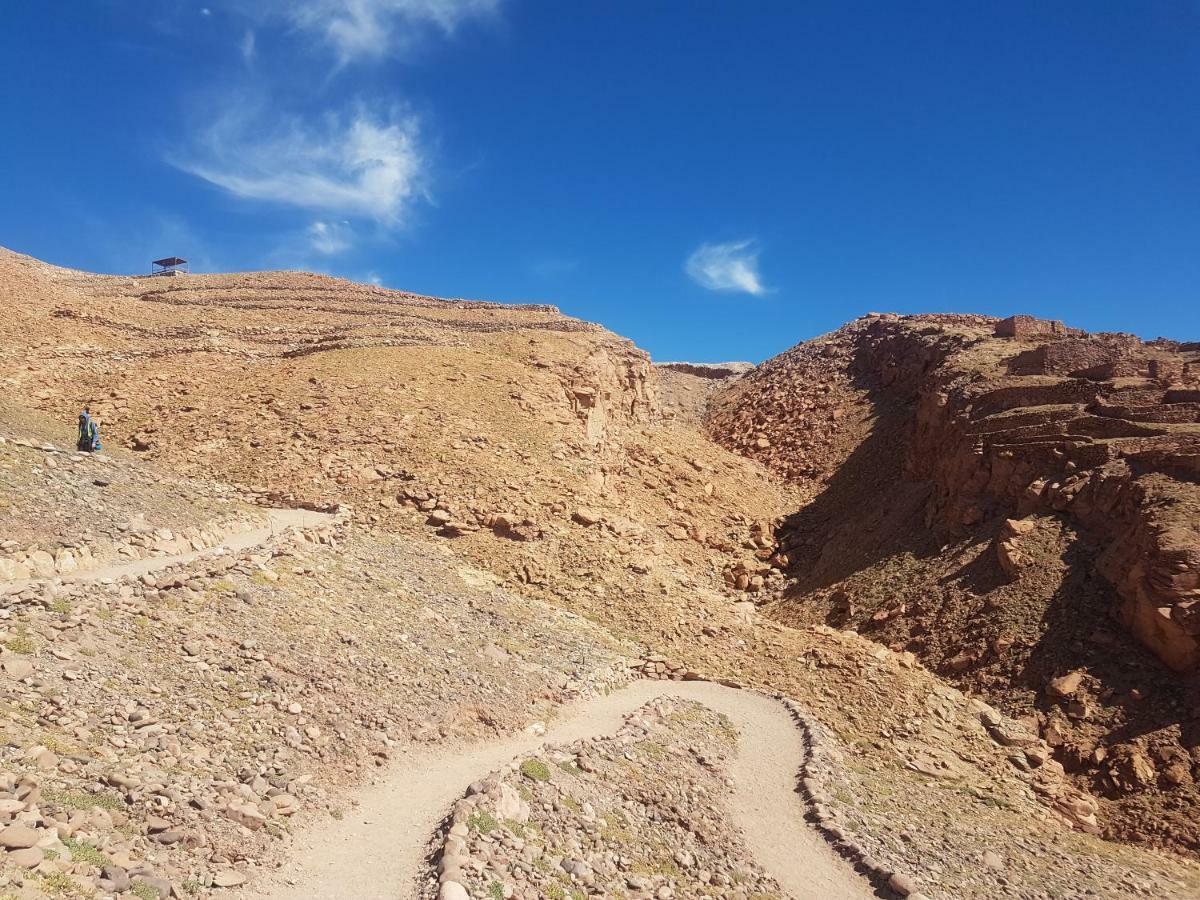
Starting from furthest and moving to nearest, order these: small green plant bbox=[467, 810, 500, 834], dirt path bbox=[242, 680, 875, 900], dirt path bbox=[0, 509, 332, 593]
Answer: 1. dirt path bbox=[0, 509, 332, 593]
2. small green plant bbox=[467, 810, 500, 834]
3. dirt path bbox=[242, 680, 875, 900]

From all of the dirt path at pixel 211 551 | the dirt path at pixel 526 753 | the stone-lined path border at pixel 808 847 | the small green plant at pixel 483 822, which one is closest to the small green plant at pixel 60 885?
the dirt path at pixel 526 753

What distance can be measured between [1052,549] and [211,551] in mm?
17974

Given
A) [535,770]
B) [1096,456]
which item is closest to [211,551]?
[535,770]

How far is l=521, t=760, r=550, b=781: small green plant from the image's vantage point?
10.2 m

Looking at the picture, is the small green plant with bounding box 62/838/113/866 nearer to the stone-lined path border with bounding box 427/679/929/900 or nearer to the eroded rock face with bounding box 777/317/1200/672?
the stone-lined path border with bounding box 427/679/929/900

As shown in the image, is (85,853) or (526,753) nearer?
(85,853)

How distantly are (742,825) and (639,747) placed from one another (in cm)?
194

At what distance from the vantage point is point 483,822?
8.68m

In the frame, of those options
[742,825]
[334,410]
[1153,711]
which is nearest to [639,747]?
[742,825]

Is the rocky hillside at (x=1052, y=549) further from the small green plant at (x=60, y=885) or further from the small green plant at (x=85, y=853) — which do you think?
the small green plant at (x=60, y=885)

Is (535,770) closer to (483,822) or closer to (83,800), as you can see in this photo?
(483,822)

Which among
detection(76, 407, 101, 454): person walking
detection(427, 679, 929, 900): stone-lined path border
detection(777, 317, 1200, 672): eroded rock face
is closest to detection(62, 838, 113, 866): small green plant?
detection(427, 679, 929, 900): stone-lined path border

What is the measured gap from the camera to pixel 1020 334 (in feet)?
103

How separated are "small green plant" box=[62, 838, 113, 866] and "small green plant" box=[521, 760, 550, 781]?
17.4 feet
